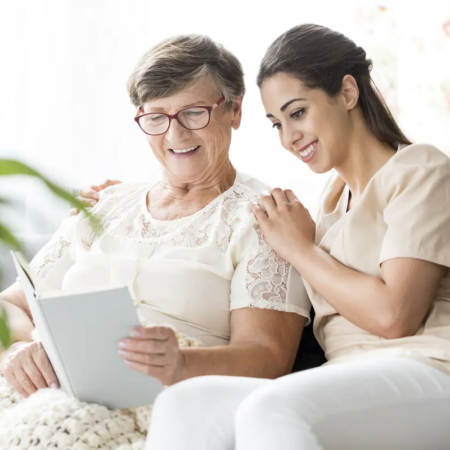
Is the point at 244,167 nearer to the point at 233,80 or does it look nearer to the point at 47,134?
the point at 47,134

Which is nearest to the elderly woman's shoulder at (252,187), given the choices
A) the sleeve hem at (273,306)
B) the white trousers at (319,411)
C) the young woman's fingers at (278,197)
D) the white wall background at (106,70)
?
the young woman's fingers at (278,197)

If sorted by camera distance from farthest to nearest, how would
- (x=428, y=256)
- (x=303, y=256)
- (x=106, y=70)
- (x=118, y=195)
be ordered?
(x=106, y=70) < (x=118, y=195) < (x=303, y=256) < (x=428, y=256)

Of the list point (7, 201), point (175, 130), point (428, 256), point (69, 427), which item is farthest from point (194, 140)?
point (7, 201)

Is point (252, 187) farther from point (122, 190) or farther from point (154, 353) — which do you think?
point (154, 353)

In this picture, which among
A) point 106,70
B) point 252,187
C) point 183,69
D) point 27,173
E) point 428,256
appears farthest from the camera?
point 106,70

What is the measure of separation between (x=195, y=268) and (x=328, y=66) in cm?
57

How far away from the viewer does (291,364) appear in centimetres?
161

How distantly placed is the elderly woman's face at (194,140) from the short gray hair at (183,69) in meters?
0.02

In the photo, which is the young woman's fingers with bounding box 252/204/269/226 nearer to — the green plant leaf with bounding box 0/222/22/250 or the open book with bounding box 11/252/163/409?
the open book with bounding box 11/252/163/409

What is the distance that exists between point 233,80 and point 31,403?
38.5 inches

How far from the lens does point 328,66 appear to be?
162 cm

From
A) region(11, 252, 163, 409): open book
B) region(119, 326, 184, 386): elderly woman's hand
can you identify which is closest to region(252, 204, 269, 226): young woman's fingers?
region(119, 326, 184, 386): elderly woman's hand

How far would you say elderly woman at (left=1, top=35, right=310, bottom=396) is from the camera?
1.57 metres

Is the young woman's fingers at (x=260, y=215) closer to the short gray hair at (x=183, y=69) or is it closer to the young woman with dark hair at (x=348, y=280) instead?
the young woman with dark hair at (x=348, y=280)
